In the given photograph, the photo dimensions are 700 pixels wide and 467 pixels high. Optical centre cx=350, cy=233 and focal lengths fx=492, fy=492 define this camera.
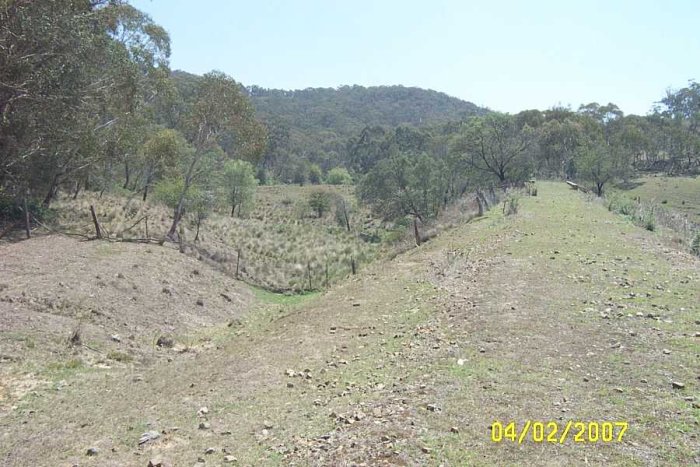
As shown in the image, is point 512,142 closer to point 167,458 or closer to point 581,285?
point 581,285

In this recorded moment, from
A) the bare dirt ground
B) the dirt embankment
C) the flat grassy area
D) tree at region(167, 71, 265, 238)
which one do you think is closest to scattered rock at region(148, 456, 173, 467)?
the bare dirt ground

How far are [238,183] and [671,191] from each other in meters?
53.1

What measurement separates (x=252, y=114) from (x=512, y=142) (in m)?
23.4

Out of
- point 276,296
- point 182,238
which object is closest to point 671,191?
point 276,296

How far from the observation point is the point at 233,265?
2564 centimetres

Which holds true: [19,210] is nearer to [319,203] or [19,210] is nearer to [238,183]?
[238,183]

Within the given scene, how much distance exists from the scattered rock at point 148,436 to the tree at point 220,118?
67.4 ft

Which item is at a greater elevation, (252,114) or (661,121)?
(661,121)

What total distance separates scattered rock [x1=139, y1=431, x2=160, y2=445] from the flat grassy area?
52570mm

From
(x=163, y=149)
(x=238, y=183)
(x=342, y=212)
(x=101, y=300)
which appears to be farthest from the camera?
(x=342, y=212)

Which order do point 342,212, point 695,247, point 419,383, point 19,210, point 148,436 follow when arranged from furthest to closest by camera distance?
1. point 342,212
2. point 19,210
3. point 695,247
4. point 419,383
5. point 148,436

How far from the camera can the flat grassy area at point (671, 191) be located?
52.6 m

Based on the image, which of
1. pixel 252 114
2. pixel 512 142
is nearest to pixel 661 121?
pixel 512 142

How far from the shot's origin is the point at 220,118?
1037 inches
